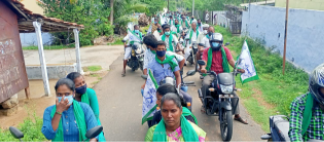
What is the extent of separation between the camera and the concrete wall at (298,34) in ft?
26.5

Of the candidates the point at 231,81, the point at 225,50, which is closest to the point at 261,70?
the point at 225,50

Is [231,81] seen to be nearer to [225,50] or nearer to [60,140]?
[225,50]

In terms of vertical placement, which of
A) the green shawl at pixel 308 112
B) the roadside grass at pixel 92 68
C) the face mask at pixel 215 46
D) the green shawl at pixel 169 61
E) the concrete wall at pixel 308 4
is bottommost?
the roadside grass at pixel 92 68

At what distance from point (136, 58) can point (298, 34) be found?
5771 millimetres

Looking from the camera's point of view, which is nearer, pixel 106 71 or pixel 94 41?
pixel 106 71

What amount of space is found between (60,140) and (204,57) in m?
3.65

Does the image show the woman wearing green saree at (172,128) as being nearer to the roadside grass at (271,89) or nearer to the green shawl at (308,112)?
the green shawl at (308,112)

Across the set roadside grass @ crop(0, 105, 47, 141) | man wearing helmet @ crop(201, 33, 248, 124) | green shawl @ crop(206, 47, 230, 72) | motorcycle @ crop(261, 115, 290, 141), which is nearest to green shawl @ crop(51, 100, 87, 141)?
motorcycle @ crop(261, 115, 290, 141)

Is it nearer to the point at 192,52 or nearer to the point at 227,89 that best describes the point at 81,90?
the point at 227,89

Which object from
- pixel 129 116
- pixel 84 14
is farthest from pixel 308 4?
pixel 84 14

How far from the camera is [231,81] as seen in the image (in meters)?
4.63

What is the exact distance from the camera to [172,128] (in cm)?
261

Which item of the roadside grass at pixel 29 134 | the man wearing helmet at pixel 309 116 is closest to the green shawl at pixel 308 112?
the man wearing helmet at pixel 309 116

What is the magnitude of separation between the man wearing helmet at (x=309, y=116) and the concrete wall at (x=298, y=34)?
601 cm
